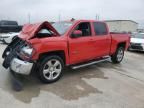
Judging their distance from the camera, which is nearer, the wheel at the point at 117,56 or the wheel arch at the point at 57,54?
the wheel arch at the point at 57,54

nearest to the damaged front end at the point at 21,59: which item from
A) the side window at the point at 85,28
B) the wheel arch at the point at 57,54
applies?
the wheel arch at the point at 57,54

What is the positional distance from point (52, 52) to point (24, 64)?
85cm

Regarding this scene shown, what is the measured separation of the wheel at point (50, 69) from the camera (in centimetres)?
430

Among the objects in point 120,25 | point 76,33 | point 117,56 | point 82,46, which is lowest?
point 120,25

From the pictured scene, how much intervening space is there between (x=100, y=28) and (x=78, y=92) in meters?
2.87

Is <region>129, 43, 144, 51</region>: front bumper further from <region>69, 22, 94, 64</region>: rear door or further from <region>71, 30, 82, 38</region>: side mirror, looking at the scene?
<region>71, 30, 82, 38</region>: side mirror

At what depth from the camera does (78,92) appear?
4.04 meters

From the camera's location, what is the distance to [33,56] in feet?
13.2

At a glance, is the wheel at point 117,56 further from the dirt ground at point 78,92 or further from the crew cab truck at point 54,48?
the dirt ground at point 78,92

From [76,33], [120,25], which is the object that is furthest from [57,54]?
[120,25]

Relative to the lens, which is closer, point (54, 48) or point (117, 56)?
point (54, 48)

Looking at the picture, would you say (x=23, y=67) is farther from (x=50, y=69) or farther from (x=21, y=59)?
→ (x=50, y=69)

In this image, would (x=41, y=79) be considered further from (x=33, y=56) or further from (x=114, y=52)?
(x=114, y=52)

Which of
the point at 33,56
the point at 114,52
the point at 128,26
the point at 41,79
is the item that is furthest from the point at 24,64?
the point at 128,26
